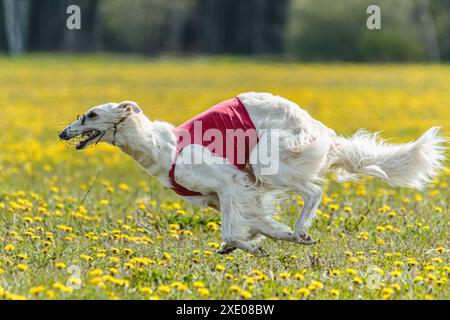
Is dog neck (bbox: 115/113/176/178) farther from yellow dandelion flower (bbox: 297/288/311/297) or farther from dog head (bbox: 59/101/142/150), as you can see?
yellow dandelion flower (bbox: 297/288/311/297)

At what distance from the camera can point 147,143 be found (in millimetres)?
6098

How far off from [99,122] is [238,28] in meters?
67.9

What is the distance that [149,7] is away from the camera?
217 ft

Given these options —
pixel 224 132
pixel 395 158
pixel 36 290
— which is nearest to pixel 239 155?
pixel 224 132

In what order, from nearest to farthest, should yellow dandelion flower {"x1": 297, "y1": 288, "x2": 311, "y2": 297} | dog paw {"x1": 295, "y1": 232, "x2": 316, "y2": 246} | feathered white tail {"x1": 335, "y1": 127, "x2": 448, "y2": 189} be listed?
yellow dandelion flower {"x1": 297, "y1": 288, "x2": 311, "y2": 297}
dog paw {"x1": 295, "y1": 232, "x2": 316, "y2": 246}
feathered white tail {"x1": 335, "y1": 127, "x2": 448, "y2": 189}

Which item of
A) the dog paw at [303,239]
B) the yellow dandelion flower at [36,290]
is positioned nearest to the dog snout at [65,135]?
the yellow dandelion flower at [36,290]

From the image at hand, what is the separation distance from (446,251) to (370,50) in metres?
45.7

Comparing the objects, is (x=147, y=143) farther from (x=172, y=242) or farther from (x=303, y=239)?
(x=303, y=239)

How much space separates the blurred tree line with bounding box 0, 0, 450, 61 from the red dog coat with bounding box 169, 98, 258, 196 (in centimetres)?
4435

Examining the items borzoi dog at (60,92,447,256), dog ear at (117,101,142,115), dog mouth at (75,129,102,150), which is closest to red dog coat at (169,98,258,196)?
borzoi dog at (60,92,447,256)

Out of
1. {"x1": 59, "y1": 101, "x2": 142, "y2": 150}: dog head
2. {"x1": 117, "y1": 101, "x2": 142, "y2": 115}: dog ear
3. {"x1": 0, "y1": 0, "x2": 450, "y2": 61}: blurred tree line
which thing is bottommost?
{"x1": 0, "y1": 0, "x2": 450, "y2": 61}: blurred tree line

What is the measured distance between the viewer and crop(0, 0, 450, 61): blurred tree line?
169 feet

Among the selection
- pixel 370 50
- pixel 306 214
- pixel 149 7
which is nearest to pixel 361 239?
pixel 306 214

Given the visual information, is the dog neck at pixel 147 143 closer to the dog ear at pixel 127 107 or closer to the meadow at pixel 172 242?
the dog ear at pixel 127 107
